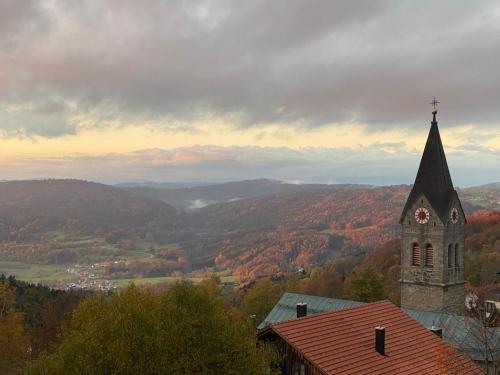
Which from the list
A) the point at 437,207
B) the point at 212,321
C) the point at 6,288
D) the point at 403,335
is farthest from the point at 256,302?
the point at 212,321

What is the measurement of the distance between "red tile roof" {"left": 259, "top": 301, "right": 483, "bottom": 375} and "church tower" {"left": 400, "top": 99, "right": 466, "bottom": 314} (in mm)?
17550

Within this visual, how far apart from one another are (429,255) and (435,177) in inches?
299

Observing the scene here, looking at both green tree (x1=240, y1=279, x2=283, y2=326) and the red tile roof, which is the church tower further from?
green tree (x1=240, y1=279, x2=283, y2=326)

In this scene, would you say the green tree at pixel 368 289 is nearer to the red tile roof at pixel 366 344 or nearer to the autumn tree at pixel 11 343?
the red tile roof at pixel 366 344

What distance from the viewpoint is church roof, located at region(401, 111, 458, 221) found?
53906 millimetres

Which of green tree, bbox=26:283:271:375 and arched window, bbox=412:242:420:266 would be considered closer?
green tree, bbox=26:283:271:375

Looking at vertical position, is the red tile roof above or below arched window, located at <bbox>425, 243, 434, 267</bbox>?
below

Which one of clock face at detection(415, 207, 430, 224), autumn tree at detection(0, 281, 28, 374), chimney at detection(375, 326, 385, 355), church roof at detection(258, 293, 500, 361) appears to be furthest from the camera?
autumn tree at detection(0, 281, 28, 374)

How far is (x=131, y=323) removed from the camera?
26.5m

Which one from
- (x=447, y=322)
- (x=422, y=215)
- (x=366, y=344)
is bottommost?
(x=447, y=322)

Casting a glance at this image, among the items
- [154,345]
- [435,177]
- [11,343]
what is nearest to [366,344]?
[154,345]

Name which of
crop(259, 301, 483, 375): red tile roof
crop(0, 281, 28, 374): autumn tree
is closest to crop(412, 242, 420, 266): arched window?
crop(259, 301, 483, 375): red tile roof

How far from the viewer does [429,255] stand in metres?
54.5

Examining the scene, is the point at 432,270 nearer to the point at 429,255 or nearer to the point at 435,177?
the point at 429,255
